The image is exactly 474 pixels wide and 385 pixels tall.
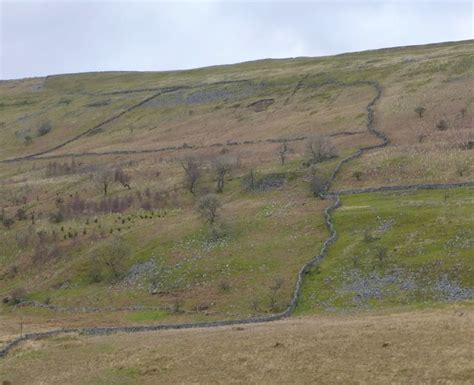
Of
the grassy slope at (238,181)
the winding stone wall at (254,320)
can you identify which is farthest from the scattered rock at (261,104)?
the winding stone wall at (254,320)

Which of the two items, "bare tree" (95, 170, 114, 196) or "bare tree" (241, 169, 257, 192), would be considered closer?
"bare tree" (241, 169, 257, 192)

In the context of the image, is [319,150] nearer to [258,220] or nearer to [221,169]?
[221,169]

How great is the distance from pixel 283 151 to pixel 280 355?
250ft

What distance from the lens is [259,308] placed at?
2146 inches

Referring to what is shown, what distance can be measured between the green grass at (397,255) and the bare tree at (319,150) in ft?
81.5

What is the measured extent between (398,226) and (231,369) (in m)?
35.1

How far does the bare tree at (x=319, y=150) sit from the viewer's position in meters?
98.6

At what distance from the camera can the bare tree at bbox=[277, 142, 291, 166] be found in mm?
102894

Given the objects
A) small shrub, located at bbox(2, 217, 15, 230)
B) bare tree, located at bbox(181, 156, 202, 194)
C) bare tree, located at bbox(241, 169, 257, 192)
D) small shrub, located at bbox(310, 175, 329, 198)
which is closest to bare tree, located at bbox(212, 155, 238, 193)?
bare tree, located at bbox(181, 156, 202, 194)

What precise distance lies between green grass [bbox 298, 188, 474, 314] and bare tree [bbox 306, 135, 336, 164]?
2483 centimetres

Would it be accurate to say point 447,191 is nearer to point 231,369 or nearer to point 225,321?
point 225,321

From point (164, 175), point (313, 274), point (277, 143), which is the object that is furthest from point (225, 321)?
point (277, 143)

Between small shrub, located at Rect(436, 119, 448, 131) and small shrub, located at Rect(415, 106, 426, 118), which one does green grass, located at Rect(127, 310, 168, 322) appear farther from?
small shrub, located at Rect(415, 106, 426, 118)

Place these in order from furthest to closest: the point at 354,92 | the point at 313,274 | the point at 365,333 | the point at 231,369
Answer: the point at 354,92
the point at 313,274
the point at 365,333
the point at 231,369
